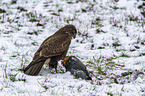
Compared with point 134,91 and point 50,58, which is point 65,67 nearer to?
point 50,58

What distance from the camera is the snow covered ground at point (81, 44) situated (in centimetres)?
452

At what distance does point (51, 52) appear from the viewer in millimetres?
Result: 5223

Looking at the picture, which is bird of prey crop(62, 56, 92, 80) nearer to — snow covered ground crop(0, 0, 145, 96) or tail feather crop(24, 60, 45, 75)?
snow covered ground crop(0, 0, 145, 96)

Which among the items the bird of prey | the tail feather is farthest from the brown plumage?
the bird of prey

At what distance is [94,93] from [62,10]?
6371 millimetres

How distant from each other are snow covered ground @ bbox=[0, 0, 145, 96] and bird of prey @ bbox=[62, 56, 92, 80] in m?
0.15

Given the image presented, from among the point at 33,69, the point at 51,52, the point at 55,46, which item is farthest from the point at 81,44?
the point at 33,69

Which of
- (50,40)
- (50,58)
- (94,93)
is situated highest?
(50,40)

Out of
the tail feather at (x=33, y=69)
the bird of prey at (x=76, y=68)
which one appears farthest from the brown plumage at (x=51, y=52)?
the bird of prey at (x=76, y=68)


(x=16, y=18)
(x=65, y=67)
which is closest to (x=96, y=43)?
(x=65, y=67)

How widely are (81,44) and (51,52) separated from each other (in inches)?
91.8

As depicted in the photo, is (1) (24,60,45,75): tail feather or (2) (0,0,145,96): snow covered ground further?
(1) (24,60,45,75): tail feather

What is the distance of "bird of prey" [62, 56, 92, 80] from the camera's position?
5050 millimetres

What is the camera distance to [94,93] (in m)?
4.40
